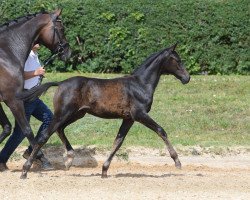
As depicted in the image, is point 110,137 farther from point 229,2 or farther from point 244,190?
point 229,2

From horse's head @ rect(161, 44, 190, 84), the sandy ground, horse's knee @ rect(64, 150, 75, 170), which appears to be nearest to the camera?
the sandy ground

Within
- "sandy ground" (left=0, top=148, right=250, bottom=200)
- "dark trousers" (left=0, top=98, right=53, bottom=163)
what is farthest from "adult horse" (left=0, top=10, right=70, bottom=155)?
"sandy ground" (left=0, top=148, right=250, bottom=200)

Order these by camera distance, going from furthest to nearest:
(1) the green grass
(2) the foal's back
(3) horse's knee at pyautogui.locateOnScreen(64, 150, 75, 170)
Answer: (1) the green grass < (3) horse's knee at pyautogui.locateOnScreen(64, 150, 75, 170) < (2) the foal's back

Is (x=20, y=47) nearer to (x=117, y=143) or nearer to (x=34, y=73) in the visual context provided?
(x=34, y=73)

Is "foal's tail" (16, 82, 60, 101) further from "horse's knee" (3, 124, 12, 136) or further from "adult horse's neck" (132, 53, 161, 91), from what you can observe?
"adult horse's neck" (132, 53, 161, 91)

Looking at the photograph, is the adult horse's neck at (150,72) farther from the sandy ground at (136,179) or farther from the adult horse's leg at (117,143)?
the sandy ground at (136,179)

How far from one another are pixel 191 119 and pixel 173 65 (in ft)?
14.7

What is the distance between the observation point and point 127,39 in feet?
70.3

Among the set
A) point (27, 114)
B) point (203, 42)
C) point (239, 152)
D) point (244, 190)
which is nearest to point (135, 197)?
point (244, 190)

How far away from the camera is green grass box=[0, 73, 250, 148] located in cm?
1567

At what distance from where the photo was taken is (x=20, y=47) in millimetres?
12992

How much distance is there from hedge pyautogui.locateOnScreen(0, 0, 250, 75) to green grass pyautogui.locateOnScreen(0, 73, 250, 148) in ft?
2.11

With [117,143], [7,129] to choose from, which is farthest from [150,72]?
[7,129]

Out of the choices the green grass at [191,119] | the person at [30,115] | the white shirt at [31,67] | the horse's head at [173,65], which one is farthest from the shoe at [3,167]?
the horse's head at [173,65]
